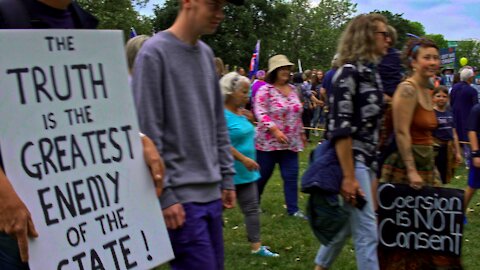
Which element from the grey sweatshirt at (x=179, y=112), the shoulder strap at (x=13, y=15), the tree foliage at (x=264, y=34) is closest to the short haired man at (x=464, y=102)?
the grey sweatshirt at (x=179, y=112)

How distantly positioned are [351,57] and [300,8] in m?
76.0

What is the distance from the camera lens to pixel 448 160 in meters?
5.18

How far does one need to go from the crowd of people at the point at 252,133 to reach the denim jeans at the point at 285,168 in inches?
0.5

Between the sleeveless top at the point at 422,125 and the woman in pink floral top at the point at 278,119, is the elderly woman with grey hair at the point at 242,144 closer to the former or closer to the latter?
the woman in pink floral top at the point at 278,119

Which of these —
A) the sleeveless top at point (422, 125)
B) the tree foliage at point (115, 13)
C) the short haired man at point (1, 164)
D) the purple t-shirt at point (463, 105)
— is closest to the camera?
the short haired man at point (1, 164)

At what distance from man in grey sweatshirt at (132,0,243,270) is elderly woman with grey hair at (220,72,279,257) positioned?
2.14 metres

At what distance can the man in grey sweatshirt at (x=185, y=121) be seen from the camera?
7.88 ft

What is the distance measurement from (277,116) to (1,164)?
177 inches

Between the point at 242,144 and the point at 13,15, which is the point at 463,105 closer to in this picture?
the point at 242,144

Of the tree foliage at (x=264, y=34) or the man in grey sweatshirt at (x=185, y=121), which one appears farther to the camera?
the tree foliage at (x=264, y=34)

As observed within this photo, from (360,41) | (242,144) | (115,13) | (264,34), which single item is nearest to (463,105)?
(242,144)

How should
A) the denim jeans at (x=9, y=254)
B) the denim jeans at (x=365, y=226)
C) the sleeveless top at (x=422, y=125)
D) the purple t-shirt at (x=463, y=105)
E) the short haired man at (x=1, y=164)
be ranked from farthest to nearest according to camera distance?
the purple t-shirt at (x=463, y=105) < the sleeveless top at (x=422, y=125) < the denim jeans at (x=365, y=226) < the denim jeans at (x=9, y=254) < the short haired man at (x=1, y=164)

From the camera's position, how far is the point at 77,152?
1.98 metres

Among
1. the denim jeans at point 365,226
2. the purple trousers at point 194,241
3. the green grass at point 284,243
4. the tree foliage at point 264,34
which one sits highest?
the tree foliage at point 264,34
